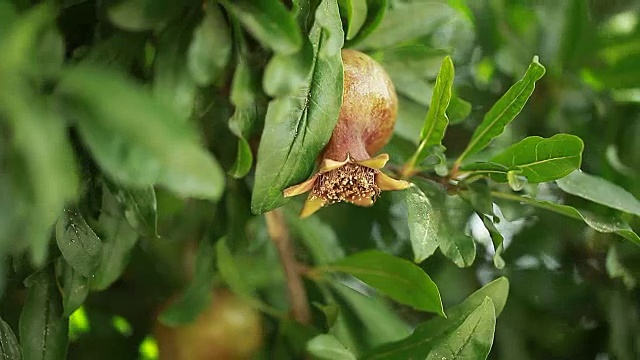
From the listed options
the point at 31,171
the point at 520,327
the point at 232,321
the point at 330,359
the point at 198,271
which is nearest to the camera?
the point at 31,171

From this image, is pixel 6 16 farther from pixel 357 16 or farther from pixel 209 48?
pixel 357 16

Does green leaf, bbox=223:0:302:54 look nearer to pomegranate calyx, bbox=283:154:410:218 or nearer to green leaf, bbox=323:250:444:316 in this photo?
pomegranate calyx, bbox=283:154:410:218

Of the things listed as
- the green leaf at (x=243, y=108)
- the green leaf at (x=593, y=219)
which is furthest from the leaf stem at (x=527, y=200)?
the green leaf at (x=243, y=108)

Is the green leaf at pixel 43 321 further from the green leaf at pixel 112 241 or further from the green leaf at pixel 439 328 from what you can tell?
the green leaf at pixel 439 328

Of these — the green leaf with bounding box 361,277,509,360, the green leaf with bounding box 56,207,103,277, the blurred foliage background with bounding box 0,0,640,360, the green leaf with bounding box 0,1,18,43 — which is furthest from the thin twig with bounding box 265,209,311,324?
the green leaf with bounding box 0,1,18,43

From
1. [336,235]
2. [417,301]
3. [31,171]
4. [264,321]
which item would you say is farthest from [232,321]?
[31,171]

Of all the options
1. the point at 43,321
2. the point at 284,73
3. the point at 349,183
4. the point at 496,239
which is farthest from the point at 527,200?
the point at 43,321

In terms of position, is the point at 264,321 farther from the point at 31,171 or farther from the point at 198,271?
the point at 31,171
